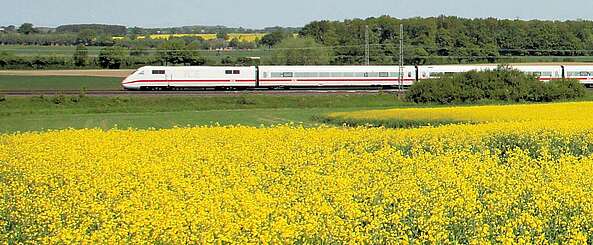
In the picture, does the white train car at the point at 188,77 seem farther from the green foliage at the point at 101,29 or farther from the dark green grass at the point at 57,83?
the green foliage at the point at 101,29

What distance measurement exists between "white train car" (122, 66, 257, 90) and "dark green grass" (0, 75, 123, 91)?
279 inches

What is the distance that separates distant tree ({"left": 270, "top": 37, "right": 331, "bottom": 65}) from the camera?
296ft

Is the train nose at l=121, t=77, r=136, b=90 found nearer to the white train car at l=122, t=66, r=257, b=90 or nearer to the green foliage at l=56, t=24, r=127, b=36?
the white train car at l=122, t=66, r=257, b=90

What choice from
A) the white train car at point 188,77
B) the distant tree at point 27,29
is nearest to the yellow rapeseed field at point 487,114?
the white train car at point 188,77

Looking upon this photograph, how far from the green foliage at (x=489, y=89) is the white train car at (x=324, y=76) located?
710 cm

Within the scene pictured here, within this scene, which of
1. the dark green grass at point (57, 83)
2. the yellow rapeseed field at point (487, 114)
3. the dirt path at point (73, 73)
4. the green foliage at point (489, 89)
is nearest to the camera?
the yellow rapeseed field at point (487, 114)

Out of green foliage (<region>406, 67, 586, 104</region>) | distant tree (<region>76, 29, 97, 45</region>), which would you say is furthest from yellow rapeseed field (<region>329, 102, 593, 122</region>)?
distant tree (<region>76, 29, 97, 45</region>)

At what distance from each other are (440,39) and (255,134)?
83019 millimetres

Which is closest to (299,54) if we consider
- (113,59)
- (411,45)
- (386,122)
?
(411,45)

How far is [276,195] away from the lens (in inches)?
525

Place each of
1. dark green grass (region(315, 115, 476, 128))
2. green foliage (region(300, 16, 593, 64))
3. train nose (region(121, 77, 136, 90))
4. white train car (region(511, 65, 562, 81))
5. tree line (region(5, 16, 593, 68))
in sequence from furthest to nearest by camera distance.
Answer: green foliage (region(300, 16, 593, 64)) → tree line (region(5, 16, 593, 68)) → white train car (region(511, 65, 562, 81)) → train nose (region(121, 77, 136, 90)) → dark green grass (region(315, 115, 476, 128))

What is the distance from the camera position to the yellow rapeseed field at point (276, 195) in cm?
1078

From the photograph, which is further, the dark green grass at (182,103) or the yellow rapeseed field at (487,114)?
the dark green grass at (182,103)

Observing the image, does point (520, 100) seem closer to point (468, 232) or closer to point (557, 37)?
point (468, 232)
